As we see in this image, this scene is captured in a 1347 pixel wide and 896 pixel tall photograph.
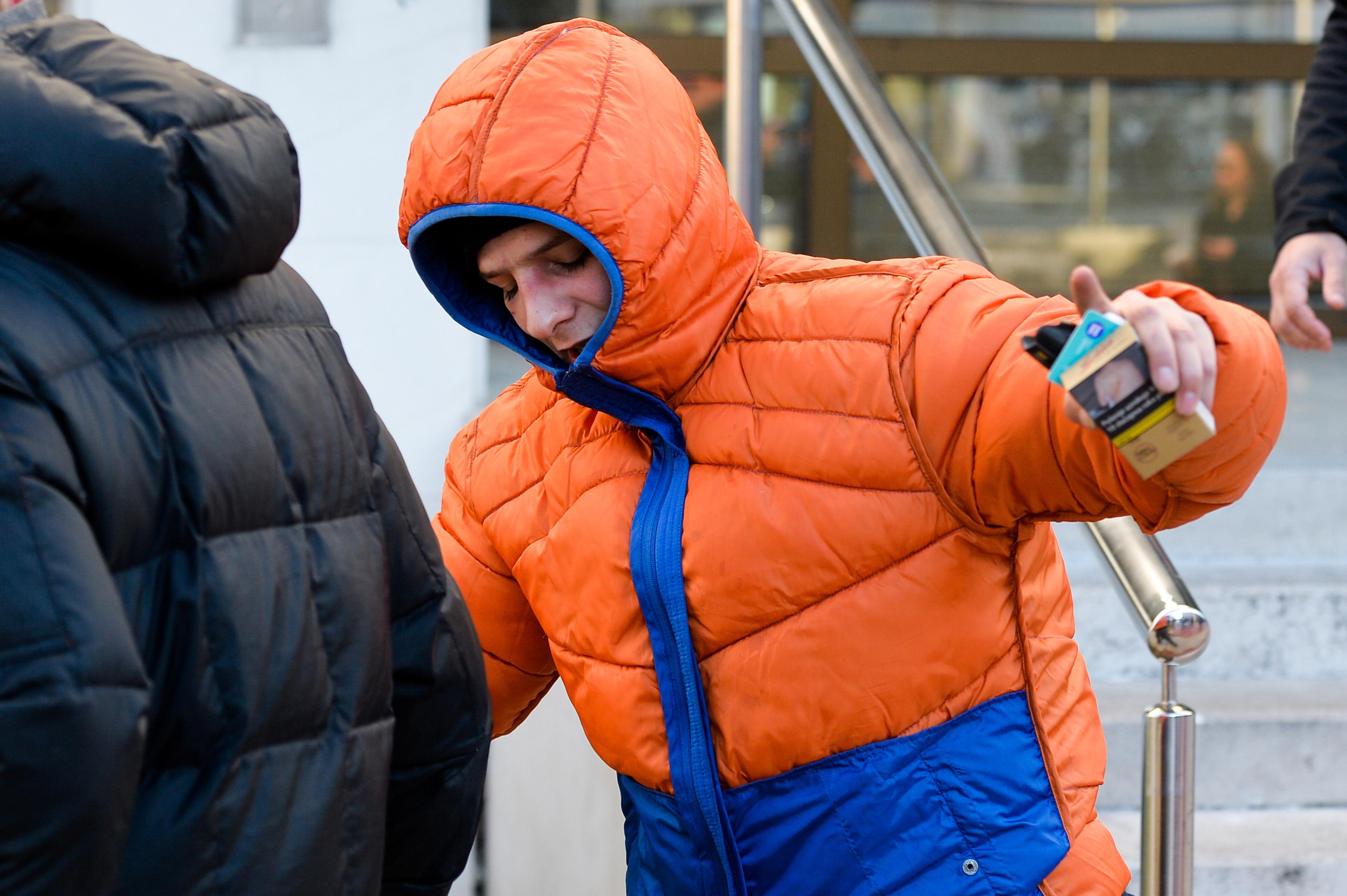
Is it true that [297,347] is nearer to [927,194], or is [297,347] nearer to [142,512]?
[142,512]

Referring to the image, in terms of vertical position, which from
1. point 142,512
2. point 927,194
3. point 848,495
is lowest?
point 848,495

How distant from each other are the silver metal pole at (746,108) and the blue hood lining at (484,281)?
2.94 feet

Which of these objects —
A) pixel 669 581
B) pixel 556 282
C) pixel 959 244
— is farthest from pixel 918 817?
pixel 959 244

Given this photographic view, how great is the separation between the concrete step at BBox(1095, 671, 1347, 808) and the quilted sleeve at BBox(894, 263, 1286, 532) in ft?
4.46

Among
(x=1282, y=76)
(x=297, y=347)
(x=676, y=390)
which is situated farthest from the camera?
(x=1282, y=76)

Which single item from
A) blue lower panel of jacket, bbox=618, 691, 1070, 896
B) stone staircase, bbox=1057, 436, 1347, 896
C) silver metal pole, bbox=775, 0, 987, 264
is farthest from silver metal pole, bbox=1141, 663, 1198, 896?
silver metal pole, bbox=775, 0, 987, 264

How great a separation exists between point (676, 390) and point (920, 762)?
18.4 inches

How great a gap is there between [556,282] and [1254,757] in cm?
176

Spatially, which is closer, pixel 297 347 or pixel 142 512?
pixel 142 512

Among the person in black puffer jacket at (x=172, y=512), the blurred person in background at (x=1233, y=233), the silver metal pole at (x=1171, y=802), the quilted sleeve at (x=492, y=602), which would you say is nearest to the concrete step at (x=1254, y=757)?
the silver metal pole at (x=1171, y=802)

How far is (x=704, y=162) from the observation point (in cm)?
142

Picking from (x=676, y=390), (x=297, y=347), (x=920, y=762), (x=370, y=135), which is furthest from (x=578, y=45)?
(x=370, y=135)

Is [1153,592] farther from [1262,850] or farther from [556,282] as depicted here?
[1262,850]

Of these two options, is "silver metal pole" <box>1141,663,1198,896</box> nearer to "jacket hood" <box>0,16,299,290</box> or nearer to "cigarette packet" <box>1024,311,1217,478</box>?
"cigarette packet" <box>1024,311,1217,478</box>
